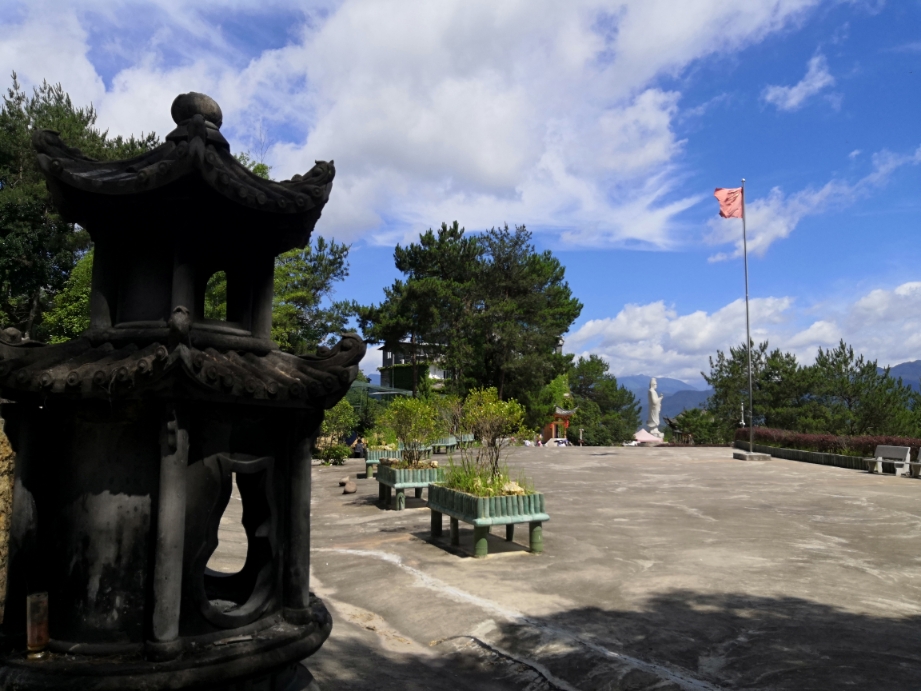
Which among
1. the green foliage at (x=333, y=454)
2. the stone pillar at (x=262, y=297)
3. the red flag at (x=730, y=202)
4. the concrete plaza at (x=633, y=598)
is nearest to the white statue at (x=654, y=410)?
the red flag at (x=730, y=202)

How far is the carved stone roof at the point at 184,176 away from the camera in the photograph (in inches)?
161

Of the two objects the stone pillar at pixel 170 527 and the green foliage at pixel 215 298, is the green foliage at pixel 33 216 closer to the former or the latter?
the green foliage at pixel 215 298

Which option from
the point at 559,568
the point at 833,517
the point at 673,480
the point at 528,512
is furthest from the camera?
the point at 673,480

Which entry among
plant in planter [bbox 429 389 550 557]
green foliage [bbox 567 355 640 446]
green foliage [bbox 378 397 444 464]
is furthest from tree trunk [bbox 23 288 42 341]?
green foliage [bbox 567 355 640 446]

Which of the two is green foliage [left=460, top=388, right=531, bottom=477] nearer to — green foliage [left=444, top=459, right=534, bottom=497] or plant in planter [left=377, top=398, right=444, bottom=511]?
green foliage [left=444, top=459, right=534, bottom=497]

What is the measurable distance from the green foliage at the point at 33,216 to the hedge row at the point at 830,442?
96.2 feet

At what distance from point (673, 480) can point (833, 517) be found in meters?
6.25

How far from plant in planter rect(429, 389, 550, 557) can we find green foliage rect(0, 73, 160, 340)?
773 inches

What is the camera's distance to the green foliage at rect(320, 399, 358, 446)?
25.0 metres

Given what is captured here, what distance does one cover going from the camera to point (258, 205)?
14.4 feet

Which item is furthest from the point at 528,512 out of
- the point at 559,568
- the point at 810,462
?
→ the point at 810,462

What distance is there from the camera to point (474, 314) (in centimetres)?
3709

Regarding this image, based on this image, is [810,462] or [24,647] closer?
[24,647]

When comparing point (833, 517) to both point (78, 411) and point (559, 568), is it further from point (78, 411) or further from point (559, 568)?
point (78, 411)
